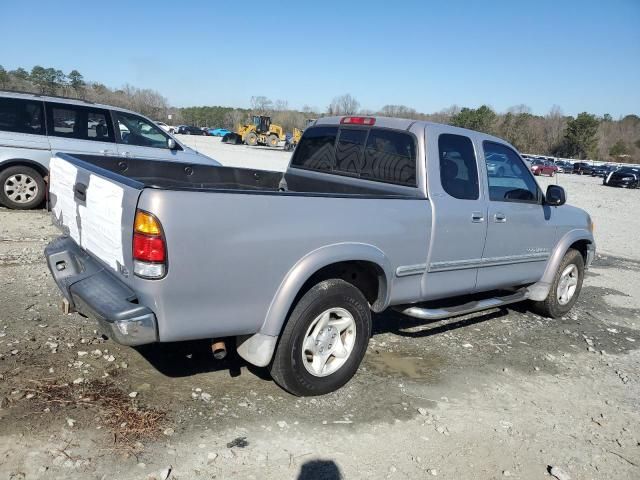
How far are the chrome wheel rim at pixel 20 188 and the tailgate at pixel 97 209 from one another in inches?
211

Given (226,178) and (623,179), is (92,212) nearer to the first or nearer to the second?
(226,178)

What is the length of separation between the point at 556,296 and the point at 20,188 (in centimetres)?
826

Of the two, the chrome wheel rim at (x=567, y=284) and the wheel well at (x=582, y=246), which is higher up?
the wheel well at (x=582, y=246)

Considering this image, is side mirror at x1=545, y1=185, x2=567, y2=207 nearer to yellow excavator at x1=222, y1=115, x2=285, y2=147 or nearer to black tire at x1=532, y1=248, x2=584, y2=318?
black tire at x1=532, y1=248, x2=584, y2=318

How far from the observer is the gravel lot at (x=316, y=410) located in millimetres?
2918

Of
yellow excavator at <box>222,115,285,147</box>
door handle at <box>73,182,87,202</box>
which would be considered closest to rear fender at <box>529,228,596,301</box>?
door handle at <box>73,182,87,202</box>

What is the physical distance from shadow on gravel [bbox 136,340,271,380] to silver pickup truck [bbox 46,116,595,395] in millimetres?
635

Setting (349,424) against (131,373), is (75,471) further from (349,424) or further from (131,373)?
(349,424)

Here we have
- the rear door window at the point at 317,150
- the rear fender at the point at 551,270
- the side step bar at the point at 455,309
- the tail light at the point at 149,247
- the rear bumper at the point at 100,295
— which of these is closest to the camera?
the tail light at the point at 149,247

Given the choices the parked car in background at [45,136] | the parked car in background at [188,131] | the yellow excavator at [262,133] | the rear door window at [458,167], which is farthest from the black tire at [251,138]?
the rear door window at [458,167]

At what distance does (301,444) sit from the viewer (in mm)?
3141

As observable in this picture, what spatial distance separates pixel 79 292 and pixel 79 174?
32.0 inches

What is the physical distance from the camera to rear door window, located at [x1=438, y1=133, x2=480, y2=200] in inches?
171

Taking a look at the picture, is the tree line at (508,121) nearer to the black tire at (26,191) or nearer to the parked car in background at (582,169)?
the parked car in background at (582,169)
